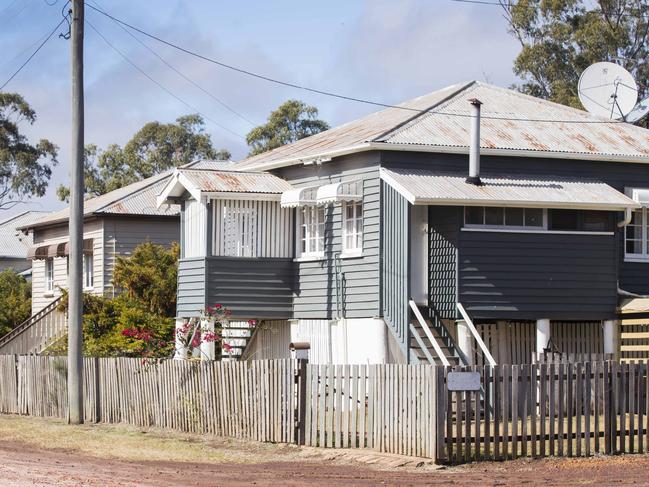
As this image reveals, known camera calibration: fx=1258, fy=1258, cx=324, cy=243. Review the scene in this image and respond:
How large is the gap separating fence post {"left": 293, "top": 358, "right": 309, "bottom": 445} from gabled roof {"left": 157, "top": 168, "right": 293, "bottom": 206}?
7522 mm

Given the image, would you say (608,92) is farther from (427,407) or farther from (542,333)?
(427,407)

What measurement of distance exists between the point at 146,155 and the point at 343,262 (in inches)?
1682

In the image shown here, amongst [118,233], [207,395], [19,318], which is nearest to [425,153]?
[207,395]

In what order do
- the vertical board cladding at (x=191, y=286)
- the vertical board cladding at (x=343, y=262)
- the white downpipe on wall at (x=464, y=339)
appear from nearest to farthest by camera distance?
A: the white downpipe on wall at (x=464, y=339), the vertical board cladding at (x=343, y=262), the vertical board cladding at (x=191, y=286)

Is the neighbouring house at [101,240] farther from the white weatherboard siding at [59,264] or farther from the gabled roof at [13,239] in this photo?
the gabled roof at [13,239]

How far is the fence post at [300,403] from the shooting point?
19422mm

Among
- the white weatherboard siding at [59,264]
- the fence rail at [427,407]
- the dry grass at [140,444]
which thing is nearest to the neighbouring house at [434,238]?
the fence rail at [427,407]

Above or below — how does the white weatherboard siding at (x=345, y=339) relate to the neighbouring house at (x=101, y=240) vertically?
below

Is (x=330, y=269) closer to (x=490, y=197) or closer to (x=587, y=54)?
(x=490, y=197)

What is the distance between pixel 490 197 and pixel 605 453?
702cm

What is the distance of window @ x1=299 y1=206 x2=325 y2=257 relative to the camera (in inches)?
1056

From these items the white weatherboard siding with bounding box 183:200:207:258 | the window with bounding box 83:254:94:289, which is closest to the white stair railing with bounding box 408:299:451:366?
the white weatherboard siding with bounding box 183:200:207:258

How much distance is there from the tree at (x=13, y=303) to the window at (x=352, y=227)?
18.9m

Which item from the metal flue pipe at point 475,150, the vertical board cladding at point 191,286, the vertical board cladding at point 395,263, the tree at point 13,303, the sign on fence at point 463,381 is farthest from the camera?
the tree at point 13,303
